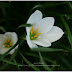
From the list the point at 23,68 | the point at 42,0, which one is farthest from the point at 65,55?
the point at 42,0

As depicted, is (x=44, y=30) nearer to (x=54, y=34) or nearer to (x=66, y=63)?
(x=54, y=34)

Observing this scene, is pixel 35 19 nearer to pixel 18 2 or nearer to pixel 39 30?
pixel 39 30

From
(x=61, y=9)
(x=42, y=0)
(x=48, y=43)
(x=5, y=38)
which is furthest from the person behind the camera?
(x=61, y=9)

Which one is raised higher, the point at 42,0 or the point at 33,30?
the point at 42,0

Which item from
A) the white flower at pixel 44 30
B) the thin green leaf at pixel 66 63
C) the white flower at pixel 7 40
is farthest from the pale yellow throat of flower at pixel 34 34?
the thin green leaf at pixel 66 63

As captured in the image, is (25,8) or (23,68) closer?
(23,68)

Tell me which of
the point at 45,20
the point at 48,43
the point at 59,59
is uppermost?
the point at 45,20

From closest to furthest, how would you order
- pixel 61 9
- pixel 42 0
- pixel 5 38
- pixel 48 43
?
pixel 48 43, pixel 5 38, pixel 42 0, pixel 61 9

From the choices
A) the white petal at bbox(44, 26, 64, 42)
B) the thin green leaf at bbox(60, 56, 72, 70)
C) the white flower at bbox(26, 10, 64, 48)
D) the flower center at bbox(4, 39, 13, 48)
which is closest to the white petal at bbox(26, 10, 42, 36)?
the white flower at bbox(26, 10, 64, 48)
